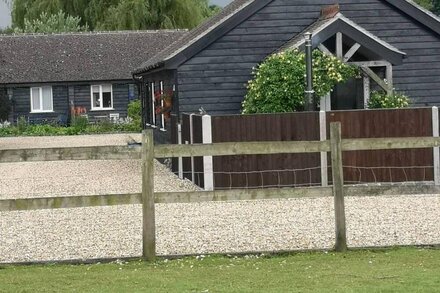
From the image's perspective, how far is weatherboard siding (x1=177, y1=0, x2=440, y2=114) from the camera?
23.3 meters

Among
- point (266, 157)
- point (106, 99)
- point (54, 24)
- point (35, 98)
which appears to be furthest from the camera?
point (54, 24)

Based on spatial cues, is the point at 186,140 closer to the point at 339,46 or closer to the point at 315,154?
the point at 315,154

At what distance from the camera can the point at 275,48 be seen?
78.0ft

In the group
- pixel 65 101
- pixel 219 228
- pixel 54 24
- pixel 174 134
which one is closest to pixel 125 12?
pixel 54 24

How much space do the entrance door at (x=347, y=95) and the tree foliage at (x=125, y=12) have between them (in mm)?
40976

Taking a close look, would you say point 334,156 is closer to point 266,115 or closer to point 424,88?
point 266,115

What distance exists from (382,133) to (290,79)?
3.30 m

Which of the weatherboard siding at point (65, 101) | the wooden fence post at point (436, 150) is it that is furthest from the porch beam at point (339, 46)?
the weatherboard siding at point (65, 101)

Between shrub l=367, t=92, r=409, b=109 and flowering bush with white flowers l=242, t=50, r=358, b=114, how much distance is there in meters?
0.90

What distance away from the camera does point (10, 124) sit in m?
54.4

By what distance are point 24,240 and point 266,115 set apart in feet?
23.8

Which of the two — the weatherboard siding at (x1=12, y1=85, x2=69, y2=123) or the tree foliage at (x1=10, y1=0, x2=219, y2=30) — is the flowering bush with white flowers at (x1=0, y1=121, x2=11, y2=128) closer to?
the weatherboard siding at (x1=12, y1=85, x2=69, y2=123)

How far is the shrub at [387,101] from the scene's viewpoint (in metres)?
22.4

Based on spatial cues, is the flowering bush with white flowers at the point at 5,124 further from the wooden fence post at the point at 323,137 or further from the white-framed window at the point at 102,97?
the wooden fence post at the point at 323,137
